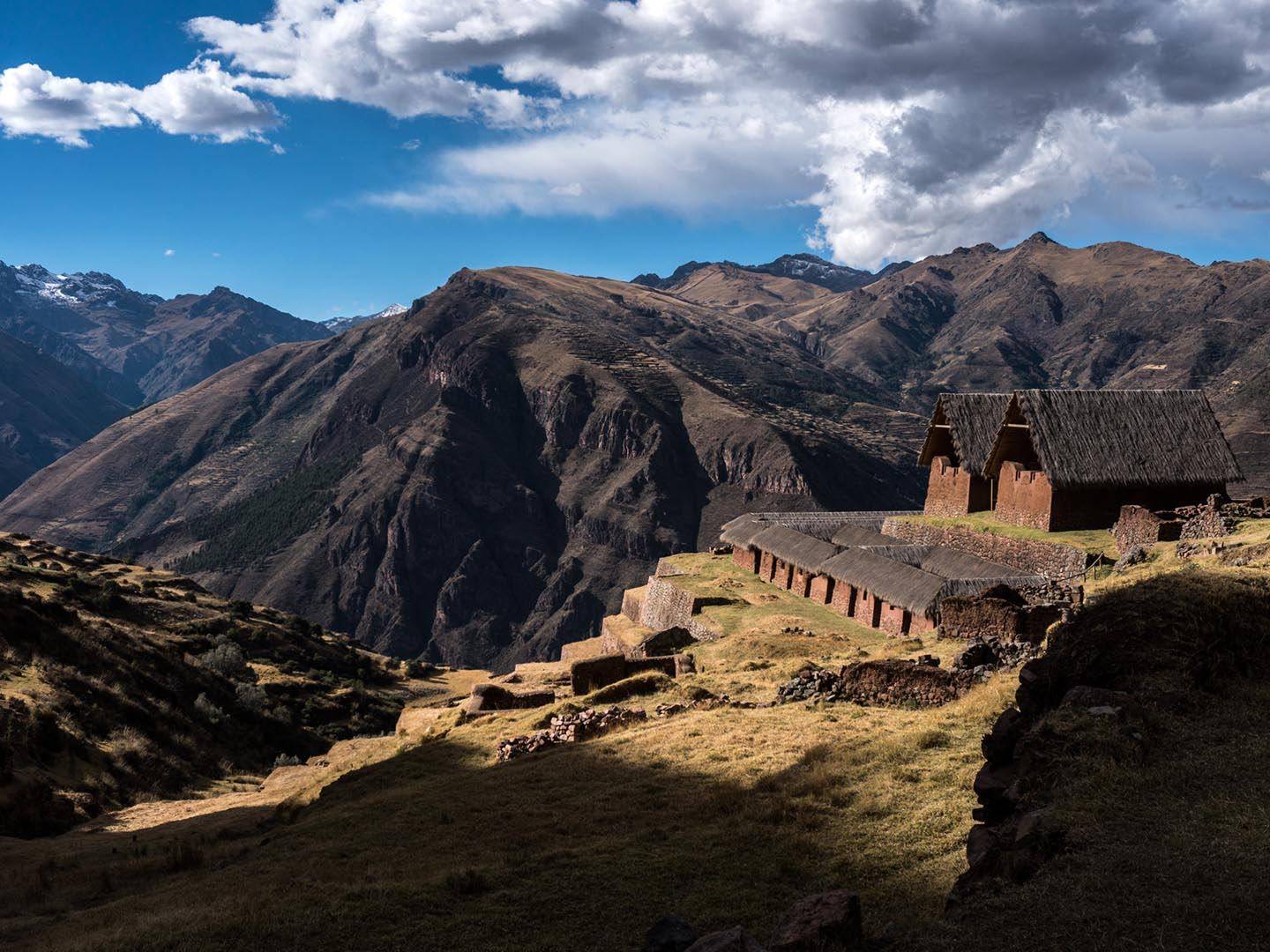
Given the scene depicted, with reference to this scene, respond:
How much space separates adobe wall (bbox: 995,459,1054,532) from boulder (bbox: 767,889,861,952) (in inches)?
1023

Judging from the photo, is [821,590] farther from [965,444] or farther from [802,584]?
[965,444]

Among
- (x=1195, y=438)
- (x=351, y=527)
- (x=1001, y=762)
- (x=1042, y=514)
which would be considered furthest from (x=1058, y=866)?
(x=351, y=527)

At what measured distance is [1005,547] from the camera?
3203 centimetres

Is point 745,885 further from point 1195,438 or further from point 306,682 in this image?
point 306,682

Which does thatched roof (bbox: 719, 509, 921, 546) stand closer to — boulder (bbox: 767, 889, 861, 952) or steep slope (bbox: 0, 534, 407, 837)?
steep slope (bbox: 0, 534, 407, 837)

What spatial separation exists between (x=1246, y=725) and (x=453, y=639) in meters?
171

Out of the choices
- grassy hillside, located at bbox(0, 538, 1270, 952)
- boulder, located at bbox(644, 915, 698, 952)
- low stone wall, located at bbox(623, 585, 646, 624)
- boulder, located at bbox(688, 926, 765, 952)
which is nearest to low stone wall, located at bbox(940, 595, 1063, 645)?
grassy hillside, located at bbox(0, 538, 1270, 952)

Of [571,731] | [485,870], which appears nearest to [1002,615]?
[571,731]

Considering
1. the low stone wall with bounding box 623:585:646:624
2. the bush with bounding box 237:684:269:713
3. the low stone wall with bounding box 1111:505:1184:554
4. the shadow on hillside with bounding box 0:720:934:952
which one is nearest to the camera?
the shadow on hillside with bounding box 0:720:934:952

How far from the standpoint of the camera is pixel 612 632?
48219 mm

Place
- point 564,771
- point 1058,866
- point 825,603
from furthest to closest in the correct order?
point 825,603, point 564,771, point 1058,866

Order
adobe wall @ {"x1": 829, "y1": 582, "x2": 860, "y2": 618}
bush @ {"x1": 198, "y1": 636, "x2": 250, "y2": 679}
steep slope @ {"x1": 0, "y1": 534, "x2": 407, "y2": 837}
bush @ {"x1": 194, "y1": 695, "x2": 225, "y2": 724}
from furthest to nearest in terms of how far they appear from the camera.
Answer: bush @ {"x1": 198, "y1": 636, "x2": 250, "y2": 679} → adobe wall @ {"x1": 829, "y1": 582, "x2": 860, "y2": 618} → bush @ {"x1": 194, "y1": 695, "x2": 225, "y2": 724} → steep slope @ {"x1": 0, "y1": 534, "x2": 407, "y2": 837}

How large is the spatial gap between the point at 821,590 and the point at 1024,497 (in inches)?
381

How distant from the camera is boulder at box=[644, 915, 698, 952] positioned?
8.26 metres
